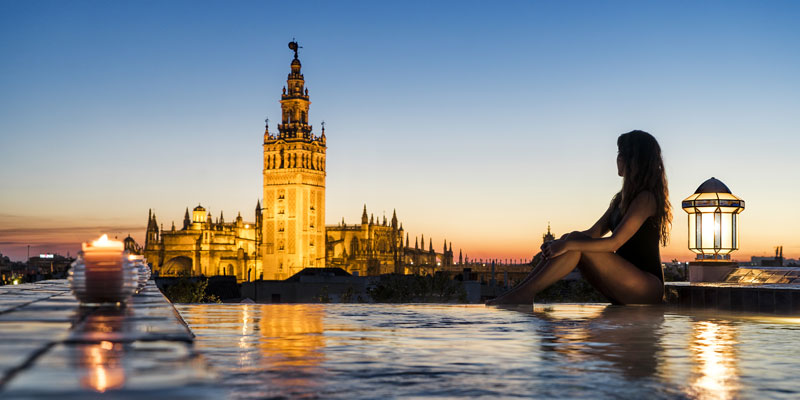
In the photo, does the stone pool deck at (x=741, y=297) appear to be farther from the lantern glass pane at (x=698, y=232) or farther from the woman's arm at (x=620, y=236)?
the woman's arm at (x=620, y=236)

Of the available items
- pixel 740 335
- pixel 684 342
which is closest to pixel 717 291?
pixel 740 335

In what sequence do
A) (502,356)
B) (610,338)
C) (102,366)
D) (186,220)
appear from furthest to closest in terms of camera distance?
(186,220) < (610,338) < (502,356) < (102,366)

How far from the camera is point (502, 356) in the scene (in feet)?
15.3

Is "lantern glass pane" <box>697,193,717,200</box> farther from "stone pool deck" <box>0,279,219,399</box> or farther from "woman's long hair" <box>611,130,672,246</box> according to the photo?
"stone pool deck" <box>0,279,219,399</box>

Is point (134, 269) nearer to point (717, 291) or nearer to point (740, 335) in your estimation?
point (740, 335)

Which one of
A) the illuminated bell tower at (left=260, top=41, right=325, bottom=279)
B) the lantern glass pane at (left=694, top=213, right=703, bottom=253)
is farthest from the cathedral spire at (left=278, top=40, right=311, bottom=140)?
the lantern glass pane at (left=694, top=213, right=703, bottom=253)

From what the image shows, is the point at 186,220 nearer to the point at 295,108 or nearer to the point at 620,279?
the point at 295,108

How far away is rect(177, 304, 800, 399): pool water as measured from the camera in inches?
135

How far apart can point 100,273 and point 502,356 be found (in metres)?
2.13

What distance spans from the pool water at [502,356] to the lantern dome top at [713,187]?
4573mm

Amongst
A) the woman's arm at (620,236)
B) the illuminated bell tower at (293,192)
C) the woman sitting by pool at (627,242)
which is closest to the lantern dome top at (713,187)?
the woman sitting by pool at (627,242)

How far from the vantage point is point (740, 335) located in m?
6.34

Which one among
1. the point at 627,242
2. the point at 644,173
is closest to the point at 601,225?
the point at 627,242

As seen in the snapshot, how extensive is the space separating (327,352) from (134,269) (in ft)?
3.77
